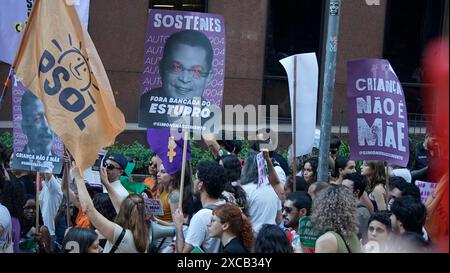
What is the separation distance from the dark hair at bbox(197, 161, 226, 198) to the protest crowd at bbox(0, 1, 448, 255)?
11 mm

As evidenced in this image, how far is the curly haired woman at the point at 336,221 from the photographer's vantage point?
Answer: 18.0 feet

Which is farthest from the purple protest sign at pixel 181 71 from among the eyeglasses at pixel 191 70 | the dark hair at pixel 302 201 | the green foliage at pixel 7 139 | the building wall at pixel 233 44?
the building wall at pixel 233 44

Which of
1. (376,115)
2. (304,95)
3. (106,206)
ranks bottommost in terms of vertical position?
(106,206)

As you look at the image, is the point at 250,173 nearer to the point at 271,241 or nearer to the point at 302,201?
the point at 302,201

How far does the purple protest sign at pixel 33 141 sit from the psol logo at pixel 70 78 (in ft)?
3.34

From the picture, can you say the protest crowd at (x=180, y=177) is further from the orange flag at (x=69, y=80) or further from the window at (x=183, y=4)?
the window at (x=183, y=4)

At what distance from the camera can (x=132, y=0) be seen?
14.0m

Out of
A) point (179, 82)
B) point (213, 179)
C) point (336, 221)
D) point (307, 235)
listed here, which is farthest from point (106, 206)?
point (336, 221)

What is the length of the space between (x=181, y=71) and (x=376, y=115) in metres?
1.85

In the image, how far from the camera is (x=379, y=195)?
27.1ft

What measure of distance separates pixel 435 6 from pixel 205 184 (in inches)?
406

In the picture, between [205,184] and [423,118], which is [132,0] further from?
[205,184]

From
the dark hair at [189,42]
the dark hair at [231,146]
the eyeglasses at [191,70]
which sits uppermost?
the dark hair at [189,42]
